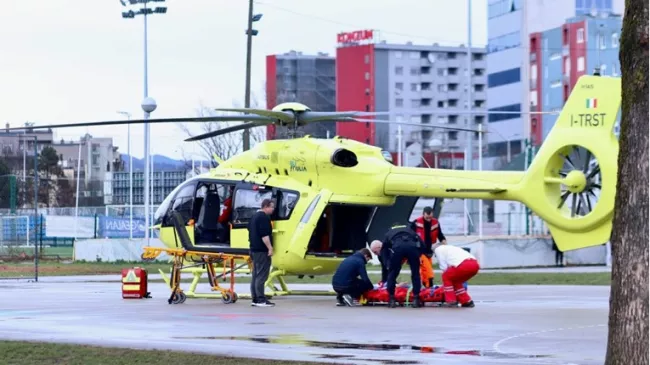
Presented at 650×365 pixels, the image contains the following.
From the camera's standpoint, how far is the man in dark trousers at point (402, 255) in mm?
22203

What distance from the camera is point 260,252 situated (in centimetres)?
2350

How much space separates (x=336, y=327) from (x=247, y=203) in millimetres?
7851

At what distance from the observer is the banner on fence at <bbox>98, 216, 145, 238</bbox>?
61500 millimetres

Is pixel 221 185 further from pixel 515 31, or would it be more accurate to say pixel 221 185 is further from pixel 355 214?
pixel 515 31

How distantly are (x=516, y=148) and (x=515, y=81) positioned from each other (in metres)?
7.30

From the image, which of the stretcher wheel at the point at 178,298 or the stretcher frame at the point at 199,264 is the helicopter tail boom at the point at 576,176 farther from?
the stretcher wheel at the point at 178,298

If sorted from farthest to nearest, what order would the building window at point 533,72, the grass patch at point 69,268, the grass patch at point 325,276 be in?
the building window at point 533,72 → the grass patch at point 69,268 → the grass patch at point 325,276

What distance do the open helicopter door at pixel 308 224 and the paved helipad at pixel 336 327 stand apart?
40.2 inches

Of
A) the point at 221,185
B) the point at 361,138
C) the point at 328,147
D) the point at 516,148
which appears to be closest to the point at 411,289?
the point at 328,147

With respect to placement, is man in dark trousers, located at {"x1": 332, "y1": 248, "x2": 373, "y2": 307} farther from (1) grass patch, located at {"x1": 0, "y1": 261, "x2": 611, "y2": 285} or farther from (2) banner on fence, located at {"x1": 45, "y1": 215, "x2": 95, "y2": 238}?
(2) banner on fence, located at {"x1": 45, "y1": 215, "x2": 95, "y2": 238}

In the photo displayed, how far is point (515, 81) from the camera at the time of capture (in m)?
136

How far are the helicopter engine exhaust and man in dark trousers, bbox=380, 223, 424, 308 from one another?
2.47 metres

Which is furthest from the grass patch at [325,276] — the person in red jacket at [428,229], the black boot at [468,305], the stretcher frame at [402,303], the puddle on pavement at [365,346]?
the puddle on pavement at [365,346]

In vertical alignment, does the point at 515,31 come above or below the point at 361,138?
above
